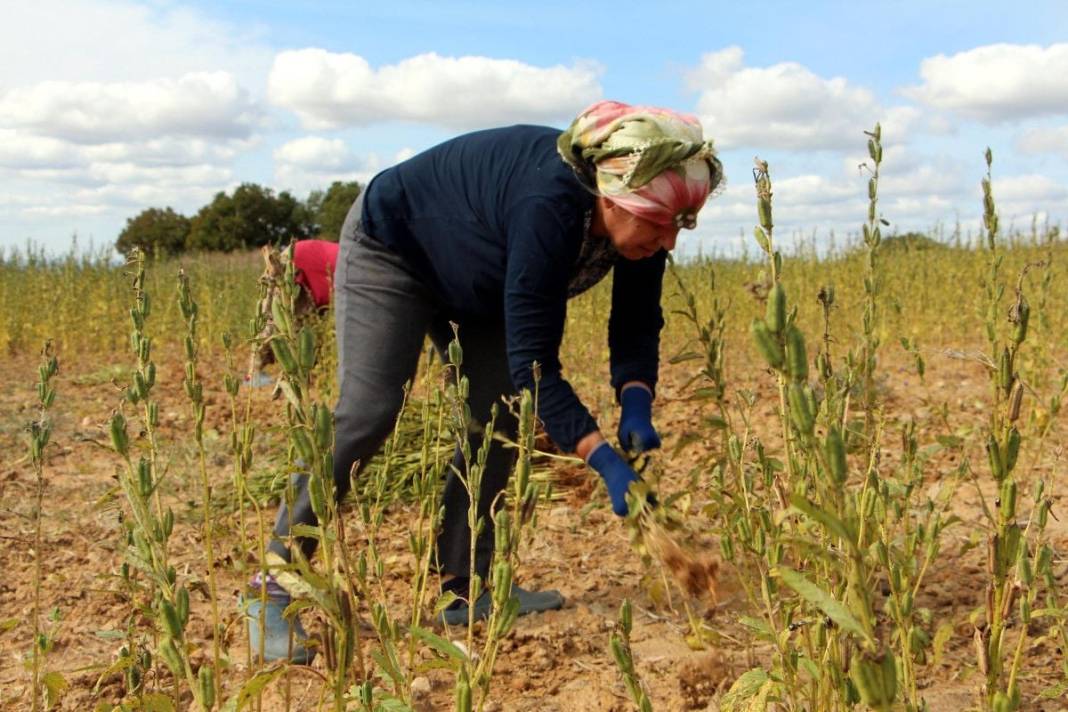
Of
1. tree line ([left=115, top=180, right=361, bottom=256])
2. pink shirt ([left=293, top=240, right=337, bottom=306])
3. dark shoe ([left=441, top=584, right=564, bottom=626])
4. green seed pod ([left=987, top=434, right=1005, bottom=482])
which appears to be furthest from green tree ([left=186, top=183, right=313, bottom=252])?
green seed pod ([left=987, top=434, right=1005, bottom=482])

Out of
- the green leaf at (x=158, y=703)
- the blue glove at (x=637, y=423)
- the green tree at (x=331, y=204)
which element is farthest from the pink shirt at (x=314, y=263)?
the green tree at (x=331, y=204)

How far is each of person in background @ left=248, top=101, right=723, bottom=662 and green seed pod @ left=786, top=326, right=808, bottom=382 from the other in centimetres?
115

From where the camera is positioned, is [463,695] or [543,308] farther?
[543,308]

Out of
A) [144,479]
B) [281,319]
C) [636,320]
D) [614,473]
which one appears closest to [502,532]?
[281,319]

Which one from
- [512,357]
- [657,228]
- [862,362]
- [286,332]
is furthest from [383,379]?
[286,332]

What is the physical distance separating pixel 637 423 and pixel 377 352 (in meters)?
0.70

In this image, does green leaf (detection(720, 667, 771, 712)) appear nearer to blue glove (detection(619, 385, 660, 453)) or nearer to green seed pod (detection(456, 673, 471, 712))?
green seed pod (detection(456, 673, 471, 712))

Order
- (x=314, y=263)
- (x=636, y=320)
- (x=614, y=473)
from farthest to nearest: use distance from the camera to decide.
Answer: (x=314, y=263)
(x=636, y=320)
(x=614, y=473)

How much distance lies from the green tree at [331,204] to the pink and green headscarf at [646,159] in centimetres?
3453

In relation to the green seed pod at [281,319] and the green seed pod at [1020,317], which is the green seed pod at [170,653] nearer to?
the green seed pod at [281,319]

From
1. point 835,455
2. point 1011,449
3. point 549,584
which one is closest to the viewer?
point 835,455

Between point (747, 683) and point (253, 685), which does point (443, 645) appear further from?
point (747, 683)

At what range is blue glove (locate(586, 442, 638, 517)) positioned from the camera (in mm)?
1885

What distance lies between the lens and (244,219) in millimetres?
39375
